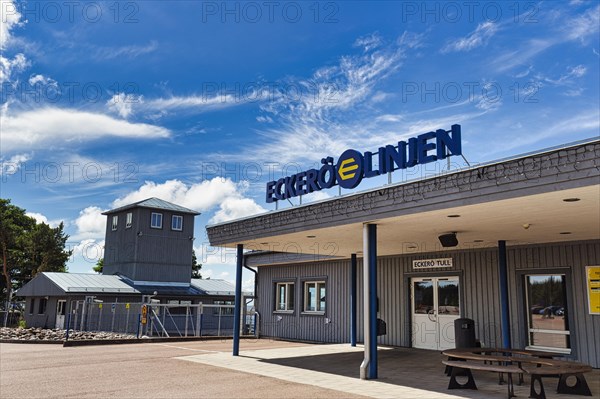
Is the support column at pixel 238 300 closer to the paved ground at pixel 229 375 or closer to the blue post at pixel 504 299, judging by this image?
the paved ground at pixel 229 375

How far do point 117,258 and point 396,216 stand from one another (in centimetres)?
2721

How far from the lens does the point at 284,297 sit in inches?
773

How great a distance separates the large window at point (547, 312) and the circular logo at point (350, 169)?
16.9 ft

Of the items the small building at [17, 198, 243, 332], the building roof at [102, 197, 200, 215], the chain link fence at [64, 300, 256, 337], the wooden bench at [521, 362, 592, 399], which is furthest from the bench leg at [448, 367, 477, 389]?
the building roof at [102, 197, 200, 215]

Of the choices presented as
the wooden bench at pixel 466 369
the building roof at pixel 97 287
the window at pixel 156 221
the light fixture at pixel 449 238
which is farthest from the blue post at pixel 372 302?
the window at pixel 156 221

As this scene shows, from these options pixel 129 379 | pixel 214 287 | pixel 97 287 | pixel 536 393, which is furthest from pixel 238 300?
pixel 214 287

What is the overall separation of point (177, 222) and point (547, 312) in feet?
84.1

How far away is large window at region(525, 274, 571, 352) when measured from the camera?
11.4 meters

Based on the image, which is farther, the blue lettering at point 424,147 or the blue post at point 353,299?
the blue post at point 353,299

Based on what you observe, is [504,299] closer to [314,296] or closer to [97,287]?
[314,296]

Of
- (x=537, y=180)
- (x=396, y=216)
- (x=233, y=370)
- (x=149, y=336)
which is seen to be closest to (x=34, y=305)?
(x=149, y=336)

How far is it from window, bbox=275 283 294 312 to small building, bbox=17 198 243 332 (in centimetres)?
807

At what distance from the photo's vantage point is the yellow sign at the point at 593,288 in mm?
10898

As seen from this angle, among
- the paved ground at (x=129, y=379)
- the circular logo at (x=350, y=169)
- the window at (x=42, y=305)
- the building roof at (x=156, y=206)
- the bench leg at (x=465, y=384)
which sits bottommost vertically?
the paved ground at (x=129, y=379)
